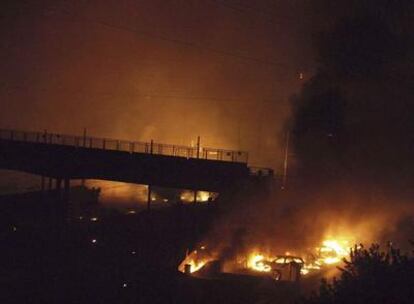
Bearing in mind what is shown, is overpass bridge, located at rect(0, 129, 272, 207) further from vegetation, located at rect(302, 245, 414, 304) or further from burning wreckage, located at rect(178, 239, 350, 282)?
vegetation, located at rect(302, 245, 414, 304)

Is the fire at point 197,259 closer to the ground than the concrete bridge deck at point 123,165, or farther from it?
closer to the ground

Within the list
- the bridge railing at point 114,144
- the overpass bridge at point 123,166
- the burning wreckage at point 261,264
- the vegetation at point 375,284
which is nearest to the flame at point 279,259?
the burning wreckage at point 261,264

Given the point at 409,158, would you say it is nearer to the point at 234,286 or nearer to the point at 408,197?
the point at 408,197

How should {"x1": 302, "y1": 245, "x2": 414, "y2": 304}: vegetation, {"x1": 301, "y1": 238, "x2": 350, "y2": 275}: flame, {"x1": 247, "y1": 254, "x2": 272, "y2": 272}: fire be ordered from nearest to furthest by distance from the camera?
{"x1": 302, "y1": 245, "x2": 414, "y2": 304}: vegetation, {"x1": 247, "y1": 254, "x2": 272, "y2": 272}: fire, {"x1": 301, "y1": 238, "x2": 350, "y2": 275}: flame

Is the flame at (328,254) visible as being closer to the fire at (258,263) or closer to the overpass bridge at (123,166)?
the fire at (258,263)

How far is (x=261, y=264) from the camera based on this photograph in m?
19.2

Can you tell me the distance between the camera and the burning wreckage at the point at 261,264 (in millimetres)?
16922

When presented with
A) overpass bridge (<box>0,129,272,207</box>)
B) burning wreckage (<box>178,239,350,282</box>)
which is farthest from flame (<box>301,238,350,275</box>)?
overpass bridge (<box>0,129,272,207</box>)

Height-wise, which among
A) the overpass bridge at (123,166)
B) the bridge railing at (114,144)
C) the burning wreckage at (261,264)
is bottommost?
the burning wreckage at (261,264)

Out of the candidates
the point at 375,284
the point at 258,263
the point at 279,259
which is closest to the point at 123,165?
the point at 258,263

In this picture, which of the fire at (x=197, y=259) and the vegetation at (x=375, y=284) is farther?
the fire at (x=197, y=259)

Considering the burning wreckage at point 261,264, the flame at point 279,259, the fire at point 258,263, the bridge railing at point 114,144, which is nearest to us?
the burning wreckage at point 261,264

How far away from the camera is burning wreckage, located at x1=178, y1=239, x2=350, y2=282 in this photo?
16922mm

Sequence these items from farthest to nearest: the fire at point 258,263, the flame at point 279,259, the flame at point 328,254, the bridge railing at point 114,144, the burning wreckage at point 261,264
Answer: the bridge railing at point 114,144, the flame at point 328,254, the fire at point 258,263, the flame at point 279,259, the burning wreckage at point 261,264
